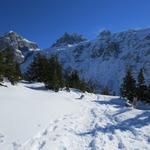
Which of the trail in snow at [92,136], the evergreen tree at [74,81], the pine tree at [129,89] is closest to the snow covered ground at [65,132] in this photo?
the trail in snow at [92,136]

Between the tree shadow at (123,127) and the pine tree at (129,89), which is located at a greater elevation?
the pine tree at (129,89)

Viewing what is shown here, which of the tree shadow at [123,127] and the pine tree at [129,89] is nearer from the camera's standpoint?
the tree shadow at [123,127]

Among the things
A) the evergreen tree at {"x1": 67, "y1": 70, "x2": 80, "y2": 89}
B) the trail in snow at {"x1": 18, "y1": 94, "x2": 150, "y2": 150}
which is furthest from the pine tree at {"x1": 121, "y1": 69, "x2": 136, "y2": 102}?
the trail in snow at {"x1": 18, "y1": 94, "x2": 150, "y2": 150}

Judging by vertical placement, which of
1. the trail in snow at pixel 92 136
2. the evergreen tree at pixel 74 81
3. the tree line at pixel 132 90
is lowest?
the trail in snow at pixel 92 136

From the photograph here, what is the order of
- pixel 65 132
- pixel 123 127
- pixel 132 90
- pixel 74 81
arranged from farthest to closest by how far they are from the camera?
1. pixel 74 81
2. pixel 132 90
3. pixel 123 127
4. pixel 65 132

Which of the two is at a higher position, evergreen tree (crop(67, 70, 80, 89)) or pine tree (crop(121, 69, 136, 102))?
evergreen tree (crop(67, 70, 80, 89))

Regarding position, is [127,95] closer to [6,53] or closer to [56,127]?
[6,53]

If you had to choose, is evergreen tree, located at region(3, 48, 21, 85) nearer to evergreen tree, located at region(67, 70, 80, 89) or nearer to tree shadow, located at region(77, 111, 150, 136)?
tree shadow, located at region(77, 111, 150, 136)

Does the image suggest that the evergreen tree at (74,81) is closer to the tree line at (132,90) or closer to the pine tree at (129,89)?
the tree line at (132,90)

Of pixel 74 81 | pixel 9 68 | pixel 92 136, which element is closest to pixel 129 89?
pixel 9 68

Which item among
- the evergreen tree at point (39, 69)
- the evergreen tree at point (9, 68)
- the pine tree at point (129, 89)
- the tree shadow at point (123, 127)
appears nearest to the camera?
the tree shadow at point (123, 127)

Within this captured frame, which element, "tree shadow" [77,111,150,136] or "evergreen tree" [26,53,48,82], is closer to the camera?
"tree shadow" [77,111,150,136]

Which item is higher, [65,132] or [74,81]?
[74,81]

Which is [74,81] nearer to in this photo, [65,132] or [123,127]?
[123,127]
